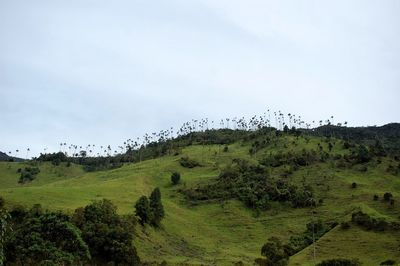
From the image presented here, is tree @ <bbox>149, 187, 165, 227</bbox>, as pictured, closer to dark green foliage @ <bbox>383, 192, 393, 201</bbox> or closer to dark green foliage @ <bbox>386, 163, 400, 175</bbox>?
dark green foliage @ <bbox>383, 192, 393, 201</bbox>

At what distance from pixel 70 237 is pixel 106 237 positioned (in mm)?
38492

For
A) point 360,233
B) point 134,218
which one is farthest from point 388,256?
point 134,218

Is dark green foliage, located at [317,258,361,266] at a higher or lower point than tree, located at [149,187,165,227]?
lower

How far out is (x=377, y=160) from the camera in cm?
17750

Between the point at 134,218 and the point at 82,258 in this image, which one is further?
the point at 134,218

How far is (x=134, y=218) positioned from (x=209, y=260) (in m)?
21.3

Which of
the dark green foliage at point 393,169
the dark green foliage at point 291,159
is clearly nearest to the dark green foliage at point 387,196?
the dark green foliage at point 393,169

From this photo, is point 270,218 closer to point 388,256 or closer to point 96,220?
point 388,256

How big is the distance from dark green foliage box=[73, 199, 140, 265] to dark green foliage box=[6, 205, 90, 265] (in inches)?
1299

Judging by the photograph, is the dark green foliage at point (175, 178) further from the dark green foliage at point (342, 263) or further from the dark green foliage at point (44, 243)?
the dark green foliage at point (44, 243)

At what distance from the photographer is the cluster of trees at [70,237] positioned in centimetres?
5506

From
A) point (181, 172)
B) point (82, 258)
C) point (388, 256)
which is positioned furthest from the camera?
point (181, 172)

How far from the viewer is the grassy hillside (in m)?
108

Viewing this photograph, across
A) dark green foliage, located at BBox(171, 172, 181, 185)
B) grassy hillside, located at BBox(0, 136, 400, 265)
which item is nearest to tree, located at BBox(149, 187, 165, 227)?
grassy hillside, located at BBox(0, 136, 400, 265)
